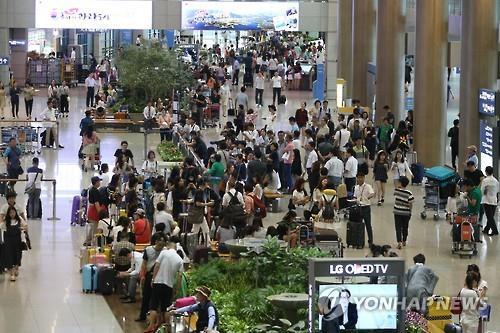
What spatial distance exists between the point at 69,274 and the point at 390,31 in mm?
22447

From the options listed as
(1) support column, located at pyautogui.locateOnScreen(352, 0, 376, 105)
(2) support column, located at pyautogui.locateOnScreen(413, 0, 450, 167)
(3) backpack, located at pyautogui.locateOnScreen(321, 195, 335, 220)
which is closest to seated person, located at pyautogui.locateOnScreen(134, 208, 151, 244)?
(3) backpack, located at pyautogui.locateOnScreen(321, 195, 335, 220)

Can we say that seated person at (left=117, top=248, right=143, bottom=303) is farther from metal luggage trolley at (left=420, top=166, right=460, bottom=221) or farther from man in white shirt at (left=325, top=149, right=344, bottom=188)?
metal luggage trolley at (left=420, top=166, right=460, bottom=221)

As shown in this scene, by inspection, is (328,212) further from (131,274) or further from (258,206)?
(131,274)

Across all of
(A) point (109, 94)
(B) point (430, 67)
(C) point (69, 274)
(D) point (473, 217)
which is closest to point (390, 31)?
(B) point (430, 67)

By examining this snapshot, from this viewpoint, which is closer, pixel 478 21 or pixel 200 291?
pixel 200 291

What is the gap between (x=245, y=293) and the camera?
17.4 metres

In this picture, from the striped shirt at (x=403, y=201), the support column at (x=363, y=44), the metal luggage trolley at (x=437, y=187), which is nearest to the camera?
the striped shirt at (x=403, y=201)

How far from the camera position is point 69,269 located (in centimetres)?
2117

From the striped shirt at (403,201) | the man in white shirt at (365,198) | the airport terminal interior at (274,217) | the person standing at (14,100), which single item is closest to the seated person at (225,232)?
the airport terminal interior at (274,217)

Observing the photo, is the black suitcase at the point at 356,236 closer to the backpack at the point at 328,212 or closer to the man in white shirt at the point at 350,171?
the backpack at the point at 328,212

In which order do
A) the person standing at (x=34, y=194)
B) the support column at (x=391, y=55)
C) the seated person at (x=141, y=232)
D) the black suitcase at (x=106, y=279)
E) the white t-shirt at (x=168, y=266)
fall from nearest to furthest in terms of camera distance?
1. the white t-shirt at (x=168, y=266)
2. the black suitcase at (x=106, y=279)
3. the seated person at (x=141, y=232)
4. the person standing at (x=34, y=194)
5. the support column at (x=391, y=55)

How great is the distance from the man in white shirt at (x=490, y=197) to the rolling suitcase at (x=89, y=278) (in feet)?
26.9

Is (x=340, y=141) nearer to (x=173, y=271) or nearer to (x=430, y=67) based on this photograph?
(x=430, y=67)

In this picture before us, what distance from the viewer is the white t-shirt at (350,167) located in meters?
27.1
